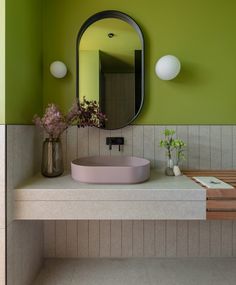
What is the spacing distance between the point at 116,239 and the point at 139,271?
0.98 feet

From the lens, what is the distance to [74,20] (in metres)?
1.83

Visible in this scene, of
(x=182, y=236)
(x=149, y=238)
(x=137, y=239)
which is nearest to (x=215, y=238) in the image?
(x=182, y=236)

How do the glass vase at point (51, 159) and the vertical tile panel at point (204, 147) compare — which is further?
the vertical tile panel at point (204, 147)

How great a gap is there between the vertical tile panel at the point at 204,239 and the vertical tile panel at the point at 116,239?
69 centimetres

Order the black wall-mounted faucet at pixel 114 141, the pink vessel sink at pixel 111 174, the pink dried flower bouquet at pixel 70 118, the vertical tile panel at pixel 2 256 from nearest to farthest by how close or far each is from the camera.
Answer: the vertical tile panel at pixel 2 256 → the pink vessel sink at pixel 111 174 → the pink dried flower bouquet at pixel 70 118 → the black wall-mounted faucet at pixel 114 141

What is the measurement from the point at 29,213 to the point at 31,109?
75 centimetres

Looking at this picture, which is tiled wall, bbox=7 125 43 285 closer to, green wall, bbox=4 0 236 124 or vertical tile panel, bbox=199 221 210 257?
green wall, bbox=4 0 236 124

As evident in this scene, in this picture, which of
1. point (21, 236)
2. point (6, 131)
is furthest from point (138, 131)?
point (21, 236)

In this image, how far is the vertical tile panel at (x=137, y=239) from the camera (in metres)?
1.86

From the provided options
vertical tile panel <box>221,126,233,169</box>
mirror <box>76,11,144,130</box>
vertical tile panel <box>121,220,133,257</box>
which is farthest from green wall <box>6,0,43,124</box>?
vertical tile panel <box>221,126,233,169</box>

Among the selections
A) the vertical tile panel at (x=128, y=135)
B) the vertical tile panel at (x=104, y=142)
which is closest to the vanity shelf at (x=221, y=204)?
the vertical tile panel at (x=128, y=135)

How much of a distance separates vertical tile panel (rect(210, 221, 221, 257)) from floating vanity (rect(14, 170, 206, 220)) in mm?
667

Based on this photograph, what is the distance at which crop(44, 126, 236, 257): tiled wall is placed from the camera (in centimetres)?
185

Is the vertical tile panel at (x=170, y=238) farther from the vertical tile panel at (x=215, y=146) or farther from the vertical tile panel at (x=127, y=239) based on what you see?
the vertical tile panel at (x=215, y=146)
